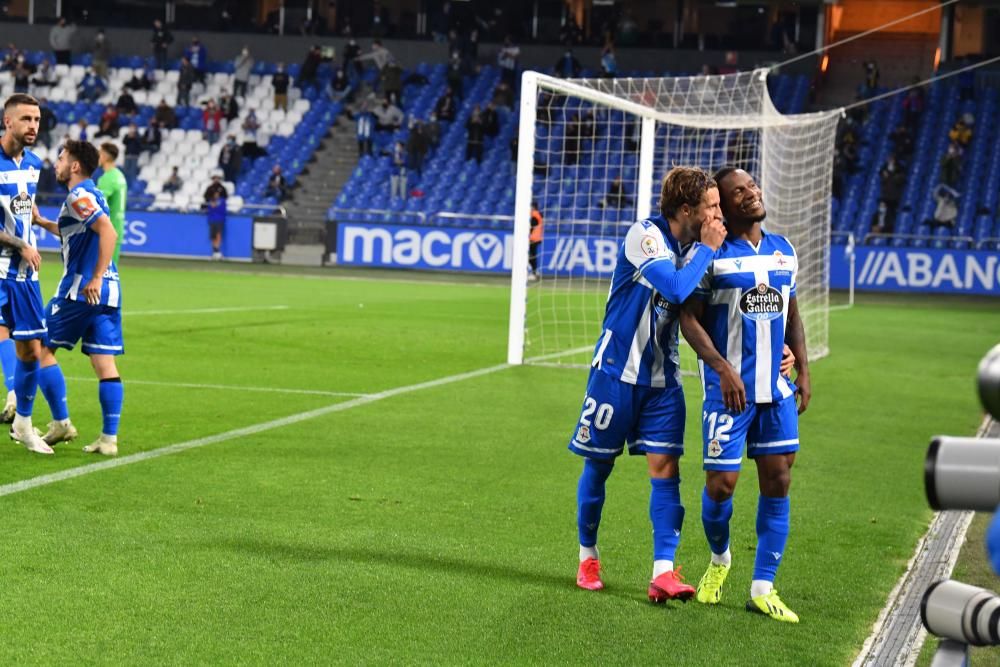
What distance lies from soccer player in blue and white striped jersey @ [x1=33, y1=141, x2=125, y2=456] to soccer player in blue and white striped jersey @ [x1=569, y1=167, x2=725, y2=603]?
12.3 feet

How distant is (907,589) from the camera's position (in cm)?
617

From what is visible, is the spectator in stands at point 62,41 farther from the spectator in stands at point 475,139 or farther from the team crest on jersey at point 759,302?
the team crest on jersey at point 759,302

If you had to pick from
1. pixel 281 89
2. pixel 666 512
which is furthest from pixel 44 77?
pixel 666 512

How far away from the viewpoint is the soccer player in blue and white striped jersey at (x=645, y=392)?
5.67 m

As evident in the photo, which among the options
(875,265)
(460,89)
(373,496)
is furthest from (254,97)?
(373,496)

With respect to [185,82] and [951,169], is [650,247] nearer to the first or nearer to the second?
[951,169]

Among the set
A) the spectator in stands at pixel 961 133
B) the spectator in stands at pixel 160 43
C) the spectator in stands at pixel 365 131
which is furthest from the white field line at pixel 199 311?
the spectator in stands at pixel 160 43

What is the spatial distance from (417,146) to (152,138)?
7680 millimetres

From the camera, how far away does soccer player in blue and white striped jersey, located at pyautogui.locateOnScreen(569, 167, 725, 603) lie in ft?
18.6

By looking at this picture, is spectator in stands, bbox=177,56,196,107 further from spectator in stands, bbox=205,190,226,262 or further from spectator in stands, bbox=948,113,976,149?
spectator in stands, bbox=948,113,976,149

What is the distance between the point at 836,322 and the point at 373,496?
17.0 meters

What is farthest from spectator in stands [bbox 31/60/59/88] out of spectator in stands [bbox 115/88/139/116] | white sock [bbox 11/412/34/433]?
white sock [bbox 11/412/34/433]

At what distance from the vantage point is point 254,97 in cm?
4156

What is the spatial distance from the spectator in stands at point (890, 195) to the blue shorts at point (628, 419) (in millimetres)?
28519
